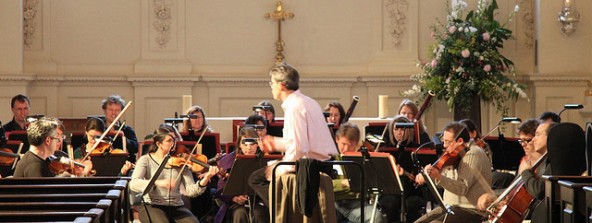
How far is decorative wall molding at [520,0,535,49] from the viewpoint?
1275 centimetres

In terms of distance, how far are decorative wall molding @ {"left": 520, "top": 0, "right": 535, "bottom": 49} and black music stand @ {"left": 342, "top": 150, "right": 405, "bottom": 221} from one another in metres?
5.58

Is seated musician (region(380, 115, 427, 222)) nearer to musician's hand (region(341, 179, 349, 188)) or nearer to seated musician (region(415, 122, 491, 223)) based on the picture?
musician's hand (region(341, 179, 349, 188))

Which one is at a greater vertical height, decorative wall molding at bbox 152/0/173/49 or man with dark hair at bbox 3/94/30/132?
decorative wall molding at bbox 152/0/173/49

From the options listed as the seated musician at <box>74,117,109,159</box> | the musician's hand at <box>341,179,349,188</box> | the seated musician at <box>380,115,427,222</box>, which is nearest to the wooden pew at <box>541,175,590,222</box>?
the musician's hand at <box>341,179,349,188</box>

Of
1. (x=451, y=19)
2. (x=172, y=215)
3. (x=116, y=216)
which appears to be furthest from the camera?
(x=451, y=19)

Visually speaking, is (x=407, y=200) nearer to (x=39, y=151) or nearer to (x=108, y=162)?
(x=108, y=162)

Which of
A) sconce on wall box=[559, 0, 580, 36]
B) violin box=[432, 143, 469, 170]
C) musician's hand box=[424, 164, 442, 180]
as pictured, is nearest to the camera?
musician's hand box=[424, 164, 442, 180]

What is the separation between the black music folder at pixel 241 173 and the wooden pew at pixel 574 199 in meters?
2.69

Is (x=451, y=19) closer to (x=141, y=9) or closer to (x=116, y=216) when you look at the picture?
(x=141, y=9)

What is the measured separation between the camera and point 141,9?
12.7m

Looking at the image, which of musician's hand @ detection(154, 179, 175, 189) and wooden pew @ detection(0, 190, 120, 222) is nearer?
wooden pew @ detection(0, 190, 120, 222)

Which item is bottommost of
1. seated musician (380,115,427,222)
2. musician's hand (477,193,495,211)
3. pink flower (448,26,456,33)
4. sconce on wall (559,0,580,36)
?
seated musician (380,115,427,222)

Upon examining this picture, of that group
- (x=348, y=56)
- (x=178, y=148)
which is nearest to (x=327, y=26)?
(x=348, y=56)

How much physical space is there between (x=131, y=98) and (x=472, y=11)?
398 cm
